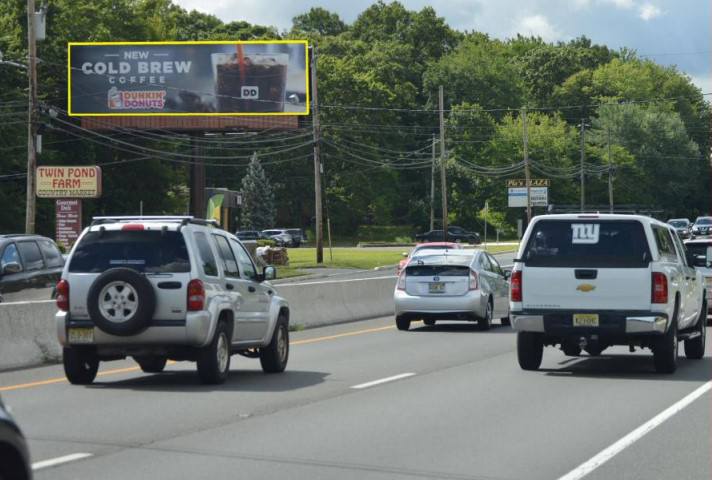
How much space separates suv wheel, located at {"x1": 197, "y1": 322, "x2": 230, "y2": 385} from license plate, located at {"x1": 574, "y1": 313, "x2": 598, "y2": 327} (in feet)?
14.4

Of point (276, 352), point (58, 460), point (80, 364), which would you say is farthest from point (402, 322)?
point (58, 460)

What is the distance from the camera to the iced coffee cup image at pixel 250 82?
68000 mm

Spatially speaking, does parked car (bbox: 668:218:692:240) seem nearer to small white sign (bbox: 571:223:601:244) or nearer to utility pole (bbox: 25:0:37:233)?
utility pole (bbox: 25:0:37:233)

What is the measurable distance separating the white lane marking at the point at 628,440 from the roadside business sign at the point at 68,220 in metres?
32.7

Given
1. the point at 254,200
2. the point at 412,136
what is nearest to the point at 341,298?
the point at 254,200

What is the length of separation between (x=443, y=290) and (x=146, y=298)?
11.8m

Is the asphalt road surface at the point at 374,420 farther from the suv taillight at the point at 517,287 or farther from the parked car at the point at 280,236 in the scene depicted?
the parked car at the point at 280,236

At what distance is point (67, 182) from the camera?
46.6 metres

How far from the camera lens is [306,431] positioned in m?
11.2

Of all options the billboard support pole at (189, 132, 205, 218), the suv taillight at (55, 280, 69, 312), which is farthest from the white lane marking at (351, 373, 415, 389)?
the billboard support pole at (189, 132, 205, 218)

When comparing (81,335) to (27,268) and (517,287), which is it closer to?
(517,287)

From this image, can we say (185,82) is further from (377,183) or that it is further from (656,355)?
(656,355)

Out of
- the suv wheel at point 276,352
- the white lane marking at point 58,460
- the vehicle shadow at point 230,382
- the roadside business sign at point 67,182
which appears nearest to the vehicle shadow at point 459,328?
the suv wheel at point 276,352

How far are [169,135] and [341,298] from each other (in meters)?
47.9
